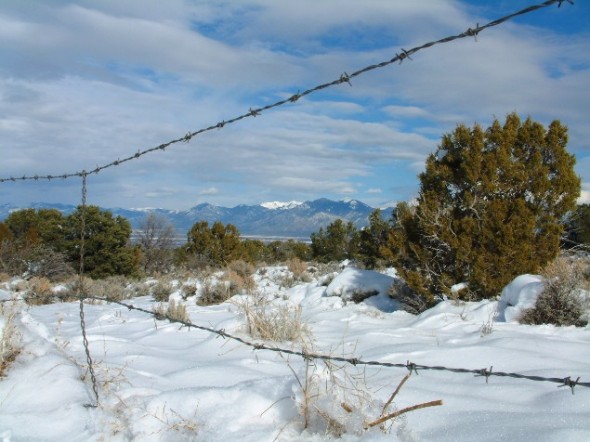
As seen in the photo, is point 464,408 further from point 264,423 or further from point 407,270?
point 407,270

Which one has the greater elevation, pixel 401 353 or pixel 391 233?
pixel 391 233

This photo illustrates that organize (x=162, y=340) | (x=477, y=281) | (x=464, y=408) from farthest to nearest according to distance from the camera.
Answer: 1. (x=477, y=281)
2. (x=162, y=340)
3. (x=464, y=408)

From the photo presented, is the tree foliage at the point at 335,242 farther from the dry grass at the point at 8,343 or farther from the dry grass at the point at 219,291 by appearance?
the dry grass at the point at 8,343

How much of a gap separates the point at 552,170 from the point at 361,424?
25.1ft

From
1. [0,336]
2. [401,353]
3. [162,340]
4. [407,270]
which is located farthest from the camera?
[407,270]

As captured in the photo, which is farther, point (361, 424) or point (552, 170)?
point (552, 170)

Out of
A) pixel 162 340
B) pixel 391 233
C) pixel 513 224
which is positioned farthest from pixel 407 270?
pixel 162 340

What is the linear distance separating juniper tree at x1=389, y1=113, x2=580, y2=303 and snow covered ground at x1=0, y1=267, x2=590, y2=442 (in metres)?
2.24

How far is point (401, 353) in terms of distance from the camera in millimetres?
4535

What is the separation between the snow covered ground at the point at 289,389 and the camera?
2.56 meters

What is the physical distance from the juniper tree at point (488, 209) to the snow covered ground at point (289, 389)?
2244 millimetres

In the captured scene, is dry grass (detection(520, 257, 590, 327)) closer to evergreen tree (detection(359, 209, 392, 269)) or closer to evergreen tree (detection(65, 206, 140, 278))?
evergreen tree (detection(359, 209, 392, 269))

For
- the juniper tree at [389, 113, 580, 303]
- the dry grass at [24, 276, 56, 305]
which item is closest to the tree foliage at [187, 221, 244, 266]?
the dry grass at [24, 276, 56, 305]

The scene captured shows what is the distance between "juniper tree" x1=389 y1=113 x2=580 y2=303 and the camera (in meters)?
7.91
